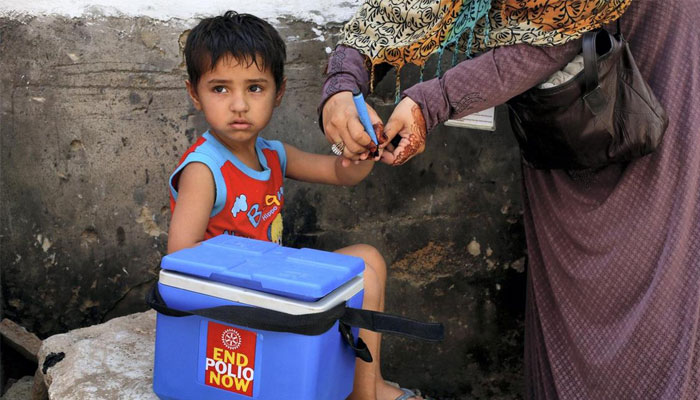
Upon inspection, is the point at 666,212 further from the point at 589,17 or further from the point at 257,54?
the point at 257,54

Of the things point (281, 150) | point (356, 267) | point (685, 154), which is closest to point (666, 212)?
point (685, 154)

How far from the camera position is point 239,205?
2.06m

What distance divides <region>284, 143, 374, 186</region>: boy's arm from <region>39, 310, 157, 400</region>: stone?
0.65 m

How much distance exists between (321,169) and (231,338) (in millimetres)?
826

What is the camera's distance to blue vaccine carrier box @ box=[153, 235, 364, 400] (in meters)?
1.52

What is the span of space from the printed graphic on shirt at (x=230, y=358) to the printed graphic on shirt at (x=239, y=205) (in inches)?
20.7

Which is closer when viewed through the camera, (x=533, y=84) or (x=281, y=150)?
(x=533, y=84)

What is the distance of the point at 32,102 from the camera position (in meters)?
2.39

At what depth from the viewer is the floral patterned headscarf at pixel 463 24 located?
68.5 inches

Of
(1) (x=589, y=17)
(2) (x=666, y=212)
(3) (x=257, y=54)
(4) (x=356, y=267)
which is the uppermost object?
(1) (x=589, y=17)

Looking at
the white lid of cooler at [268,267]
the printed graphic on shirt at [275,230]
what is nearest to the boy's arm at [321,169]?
the printed graphic on shirt at [275,230]

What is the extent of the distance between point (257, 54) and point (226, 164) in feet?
1.03

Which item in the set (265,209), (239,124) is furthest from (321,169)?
(239,124)

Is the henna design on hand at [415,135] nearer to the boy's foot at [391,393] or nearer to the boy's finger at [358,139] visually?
the boy's finger at [358,139]
